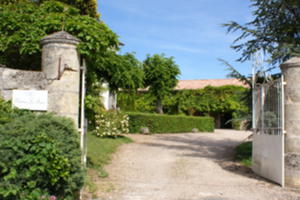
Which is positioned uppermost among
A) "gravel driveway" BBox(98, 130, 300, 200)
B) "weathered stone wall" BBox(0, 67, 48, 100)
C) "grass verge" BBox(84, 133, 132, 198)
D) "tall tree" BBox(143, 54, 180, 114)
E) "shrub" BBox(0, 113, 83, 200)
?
"tall tree" BBox(143, 54, 180, 114)

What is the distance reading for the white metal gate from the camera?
658 cm

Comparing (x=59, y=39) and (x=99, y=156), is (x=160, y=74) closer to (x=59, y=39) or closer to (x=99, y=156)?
(x=99, y=156)

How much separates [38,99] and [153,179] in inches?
128

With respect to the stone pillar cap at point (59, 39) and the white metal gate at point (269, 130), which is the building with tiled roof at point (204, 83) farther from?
the stone pillar cap at point (59, 39)

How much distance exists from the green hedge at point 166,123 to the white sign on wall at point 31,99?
14342 millimetres

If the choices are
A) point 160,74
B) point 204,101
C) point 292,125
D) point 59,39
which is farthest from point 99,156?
point 204,101

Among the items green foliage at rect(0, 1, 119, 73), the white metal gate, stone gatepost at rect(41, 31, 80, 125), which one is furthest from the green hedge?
stone gatepost at rect(41, 31, 80, 125)

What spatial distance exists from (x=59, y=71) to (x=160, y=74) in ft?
57.7

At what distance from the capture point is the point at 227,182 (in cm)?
696

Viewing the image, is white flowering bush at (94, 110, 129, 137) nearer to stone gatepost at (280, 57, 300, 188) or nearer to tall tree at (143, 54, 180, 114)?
tall tree at (143, 54, 180, 114)

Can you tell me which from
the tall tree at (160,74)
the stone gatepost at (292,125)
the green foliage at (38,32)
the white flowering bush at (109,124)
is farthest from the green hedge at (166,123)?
the stone gatepost at (292,125)

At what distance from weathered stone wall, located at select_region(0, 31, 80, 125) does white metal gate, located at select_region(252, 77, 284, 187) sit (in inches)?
161

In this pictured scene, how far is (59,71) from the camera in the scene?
514 centimetres

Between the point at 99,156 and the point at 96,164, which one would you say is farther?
the point at 99,156
